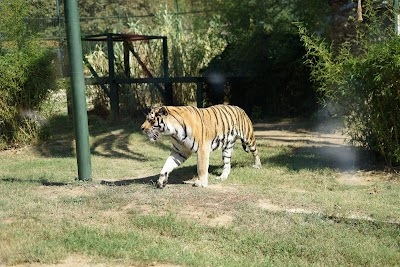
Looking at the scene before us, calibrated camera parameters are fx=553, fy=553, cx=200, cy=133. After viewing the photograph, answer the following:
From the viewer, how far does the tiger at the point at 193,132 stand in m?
6.93

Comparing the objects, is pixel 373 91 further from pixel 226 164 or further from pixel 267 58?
pixel 267 58

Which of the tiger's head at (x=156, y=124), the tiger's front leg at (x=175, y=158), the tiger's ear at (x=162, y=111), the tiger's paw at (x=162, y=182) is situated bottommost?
the tiger's paw at (x=162, y=182)

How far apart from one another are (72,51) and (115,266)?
3731mm

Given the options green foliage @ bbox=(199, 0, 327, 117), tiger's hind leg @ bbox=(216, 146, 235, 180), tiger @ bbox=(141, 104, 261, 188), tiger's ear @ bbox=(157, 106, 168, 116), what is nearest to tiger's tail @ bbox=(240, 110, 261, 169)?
tiger @ bbox=(141, 104, 261, 188)

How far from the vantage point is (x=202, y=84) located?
15.5m

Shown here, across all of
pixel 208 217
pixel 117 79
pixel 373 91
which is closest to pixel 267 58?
pixel 117 79

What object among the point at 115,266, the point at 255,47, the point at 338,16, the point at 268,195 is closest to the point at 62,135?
the point at 255,47

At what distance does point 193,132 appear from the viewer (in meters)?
7.09

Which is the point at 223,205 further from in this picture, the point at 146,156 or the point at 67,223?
Result: the point at 146,156

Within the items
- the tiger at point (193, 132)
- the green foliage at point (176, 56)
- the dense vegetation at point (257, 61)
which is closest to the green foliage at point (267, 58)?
the dense vegetation at point (257, 61)

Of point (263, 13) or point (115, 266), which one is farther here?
point (263, 13)

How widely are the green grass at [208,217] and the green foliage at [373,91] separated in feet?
1.94

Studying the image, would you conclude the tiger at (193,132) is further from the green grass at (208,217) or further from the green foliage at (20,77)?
the green foliage at (20,77)

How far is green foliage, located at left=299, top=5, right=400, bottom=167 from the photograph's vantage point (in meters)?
7.51
